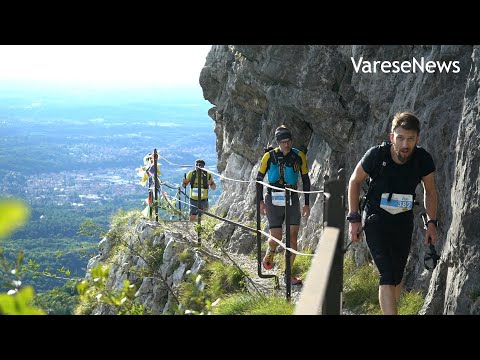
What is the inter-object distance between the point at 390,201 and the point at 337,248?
7.87 feet

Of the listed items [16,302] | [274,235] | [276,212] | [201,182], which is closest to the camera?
[16,302]

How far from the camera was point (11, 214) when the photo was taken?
1152 mm

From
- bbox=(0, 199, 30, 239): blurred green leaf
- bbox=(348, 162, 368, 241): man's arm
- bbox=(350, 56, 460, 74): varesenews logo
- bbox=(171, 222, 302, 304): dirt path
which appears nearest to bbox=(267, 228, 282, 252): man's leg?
bbox=(171, 222, 302, 304): dirt path

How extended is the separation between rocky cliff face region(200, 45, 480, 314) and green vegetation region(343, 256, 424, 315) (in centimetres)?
29

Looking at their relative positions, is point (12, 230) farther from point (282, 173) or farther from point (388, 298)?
point (282, 173)

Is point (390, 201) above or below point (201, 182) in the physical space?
above

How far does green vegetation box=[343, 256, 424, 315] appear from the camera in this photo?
8023mm

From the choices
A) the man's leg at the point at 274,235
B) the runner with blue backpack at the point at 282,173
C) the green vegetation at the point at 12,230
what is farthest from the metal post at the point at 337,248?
the man's leg at the point at 274,235

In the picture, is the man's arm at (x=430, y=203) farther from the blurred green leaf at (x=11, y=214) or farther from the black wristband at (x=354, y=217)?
the blurred green leaf at (x=11, y=214)

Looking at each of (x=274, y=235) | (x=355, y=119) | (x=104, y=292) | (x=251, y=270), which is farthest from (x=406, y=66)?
(x=104, y=292)

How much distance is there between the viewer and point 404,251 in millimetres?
6145

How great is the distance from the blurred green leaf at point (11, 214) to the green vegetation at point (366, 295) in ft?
23.3

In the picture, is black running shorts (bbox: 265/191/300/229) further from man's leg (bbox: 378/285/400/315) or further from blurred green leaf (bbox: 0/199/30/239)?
blurred green leaf (bbox: 0/199/30/239)
